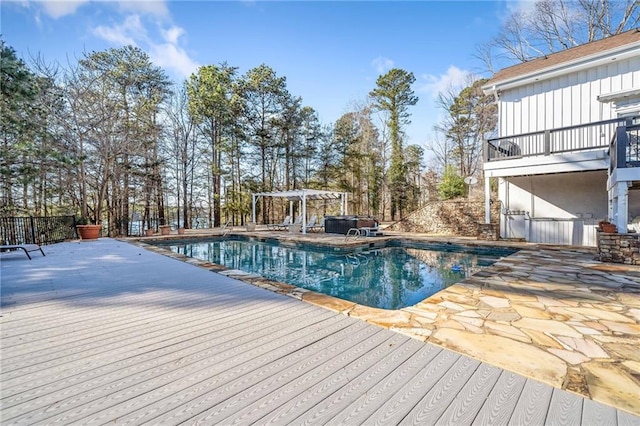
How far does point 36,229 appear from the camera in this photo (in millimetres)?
8625

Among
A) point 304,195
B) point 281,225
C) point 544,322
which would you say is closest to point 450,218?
point 304,195

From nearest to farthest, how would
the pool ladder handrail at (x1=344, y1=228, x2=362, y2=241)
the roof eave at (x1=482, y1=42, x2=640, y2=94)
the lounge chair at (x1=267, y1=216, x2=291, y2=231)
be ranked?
the roof eave at (x1=482, y1=42, x2=640, y2=94)
the pool ladder handrail at (x1=344, y1=228, x2=362, y2=241)
the lounge chair at (x1=267, y1=216, x2=291, y2=231)

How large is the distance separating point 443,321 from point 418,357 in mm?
868

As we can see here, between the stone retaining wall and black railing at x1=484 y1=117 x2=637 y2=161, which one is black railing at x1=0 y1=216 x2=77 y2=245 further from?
the stone retaining wall

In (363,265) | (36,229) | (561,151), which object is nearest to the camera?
(363,265)

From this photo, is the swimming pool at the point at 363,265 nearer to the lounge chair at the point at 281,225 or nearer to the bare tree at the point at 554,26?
the lounge chair at the point at 281,225

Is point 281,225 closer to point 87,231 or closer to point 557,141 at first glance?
point 87,231

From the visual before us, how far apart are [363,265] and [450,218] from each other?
630cm

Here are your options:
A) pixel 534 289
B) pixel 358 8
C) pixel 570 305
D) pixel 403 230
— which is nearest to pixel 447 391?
pixel 570 305

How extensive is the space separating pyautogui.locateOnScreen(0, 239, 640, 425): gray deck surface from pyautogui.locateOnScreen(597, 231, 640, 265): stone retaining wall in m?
5.76

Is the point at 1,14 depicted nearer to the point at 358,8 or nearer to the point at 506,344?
the point at 358,8

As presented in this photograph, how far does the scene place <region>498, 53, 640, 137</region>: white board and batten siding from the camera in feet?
25.0

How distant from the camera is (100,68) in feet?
41.4

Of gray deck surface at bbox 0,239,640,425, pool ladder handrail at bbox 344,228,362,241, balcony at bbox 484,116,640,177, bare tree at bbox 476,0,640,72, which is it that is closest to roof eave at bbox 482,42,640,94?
balcony at bbox 484,116,640,177
